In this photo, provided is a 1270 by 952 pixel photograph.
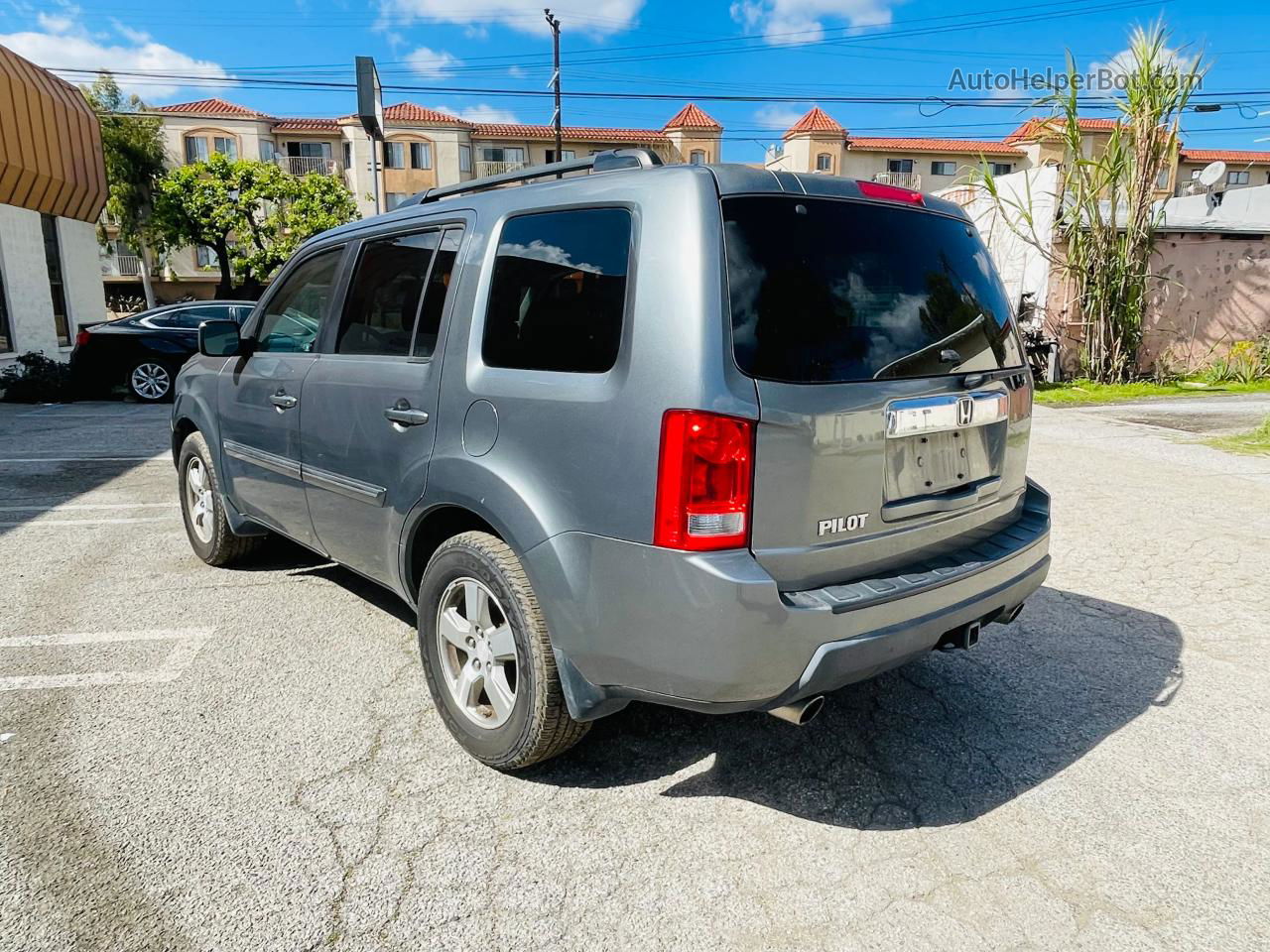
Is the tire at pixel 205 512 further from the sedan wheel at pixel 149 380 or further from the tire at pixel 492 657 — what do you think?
the sedan wheel at pixel 149 380

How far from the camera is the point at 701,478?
2.18 metres

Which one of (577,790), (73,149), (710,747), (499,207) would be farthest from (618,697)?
(73,149)

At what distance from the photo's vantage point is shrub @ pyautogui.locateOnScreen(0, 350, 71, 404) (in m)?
13.3

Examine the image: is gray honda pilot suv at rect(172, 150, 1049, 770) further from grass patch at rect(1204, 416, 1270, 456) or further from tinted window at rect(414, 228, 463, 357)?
grass patch at rect(1204, 416, 1270, 456)

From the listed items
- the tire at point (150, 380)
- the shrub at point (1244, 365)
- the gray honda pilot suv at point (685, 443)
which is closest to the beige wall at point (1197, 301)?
the shrub at point (1244, 365)

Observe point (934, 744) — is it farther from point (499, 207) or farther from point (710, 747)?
point (499, 207)

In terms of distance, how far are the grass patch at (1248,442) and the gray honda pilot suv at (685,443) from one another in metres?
6.62

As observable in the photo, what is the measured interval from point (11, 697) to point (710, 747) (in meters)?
2.71

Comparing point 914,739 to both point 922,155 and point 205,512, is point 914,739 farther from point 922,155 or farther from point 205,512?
point 922,155

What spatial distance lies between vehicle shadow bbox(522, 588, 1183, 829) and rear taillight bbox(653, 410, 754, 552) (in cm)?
102

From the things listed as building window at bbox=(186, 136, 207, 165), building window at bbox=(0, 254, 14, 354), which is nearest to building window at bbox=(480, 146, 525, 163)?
building window at bbox=(186, 136, 207, 165)

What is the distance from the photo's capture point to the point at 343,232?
3.80m

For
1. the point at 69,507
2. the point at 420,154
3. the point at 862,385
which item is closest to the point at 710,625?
the point at 862,385

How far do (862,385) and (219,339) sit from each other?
3.21m
